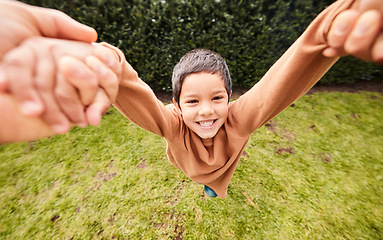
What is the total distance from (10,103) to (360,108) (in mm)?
6634

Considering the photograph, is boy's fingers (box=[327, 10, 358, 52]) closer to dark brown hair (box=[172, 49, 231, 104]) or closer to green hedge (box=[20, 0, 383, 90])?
dark brown hair (box=[172, 49, 231, 104])

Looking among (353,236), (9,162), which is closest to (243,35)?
(353,236)

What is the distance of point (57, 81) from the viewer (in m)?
0.58

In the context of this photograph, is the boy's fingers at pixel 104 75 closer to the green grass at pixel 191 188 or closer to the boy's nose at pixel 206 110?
the boy's nose at pixel 206 110

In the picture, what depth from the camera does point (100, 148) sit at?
12.6 feet

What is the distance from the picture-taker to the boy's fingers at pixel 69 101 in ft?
1.91

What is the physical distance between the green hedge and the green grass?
6.37ft

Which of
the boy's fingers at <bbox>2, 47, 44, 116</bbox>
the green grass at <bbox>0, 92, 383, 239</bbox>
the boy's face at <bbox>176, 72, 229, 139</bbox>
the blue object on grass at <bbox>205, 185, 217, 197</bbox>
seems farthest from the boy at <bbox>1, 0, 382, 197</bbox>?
the green grass at <bbox>0, 92, 383, 239</bbox>

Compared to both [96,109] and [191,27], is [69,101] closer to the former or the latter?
[96,109]

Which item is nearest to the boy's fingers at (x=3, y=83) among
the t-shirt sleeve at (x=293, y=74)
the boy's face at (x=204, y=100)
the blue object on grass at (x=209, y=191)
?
the boy's face at (x=204, y=100)

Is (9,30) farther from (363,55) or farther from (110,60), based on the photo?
(363,55)

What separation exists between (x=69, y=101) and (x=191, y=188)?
283cm

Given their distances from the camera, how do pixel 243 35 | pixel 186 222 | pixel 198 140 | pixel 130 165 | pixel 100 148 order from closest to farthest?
pixel 198 140
pixel 186 222
pixel 130 165
pixel 100 148
pixel 243 35

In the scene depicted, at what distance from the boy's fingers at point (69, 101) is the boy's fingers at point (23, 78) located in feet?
0.20
